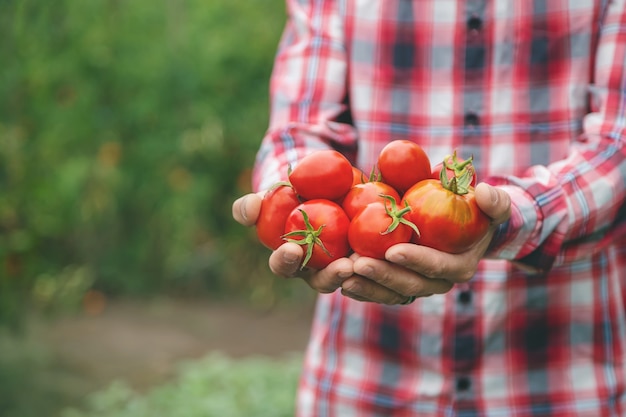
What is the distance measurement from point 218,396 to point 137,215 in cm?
228

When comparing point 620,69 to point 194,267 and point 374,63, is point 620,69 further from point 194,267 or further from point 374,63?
point 194,267

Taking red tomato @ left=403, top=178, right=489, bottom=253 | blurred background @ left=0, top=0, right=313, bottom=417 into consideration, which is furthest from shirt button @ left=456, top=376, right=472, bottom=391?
blurred background @ left=0, top=0, right=313, bottom=417

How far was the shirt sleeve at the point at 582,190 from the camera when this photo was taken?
1.41 m

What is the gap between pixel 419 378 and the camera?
5.21 ft

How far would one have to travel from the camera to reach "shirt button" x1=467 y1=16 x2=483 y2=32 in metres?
1.59

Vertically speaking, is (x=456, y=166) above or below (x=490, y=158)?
below

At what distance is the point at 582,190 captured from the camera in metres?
1.43

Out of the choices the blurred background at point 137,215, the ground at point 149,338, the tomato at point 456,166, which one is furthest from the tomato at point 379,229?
the ground at point 149,338

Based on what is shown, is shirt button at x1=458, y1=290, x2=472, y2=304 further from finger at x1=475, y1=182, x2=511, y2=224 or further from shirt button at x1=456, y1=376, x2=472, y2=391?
finger at x1=475, y1=182, x2=511, y2=224

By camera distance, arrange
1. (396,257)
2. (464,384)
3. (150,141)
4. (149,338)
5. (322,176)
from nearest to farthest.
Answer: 1. (396,257)
2. (322,176)
3. (464,384)
4. (149,338)
5. (150,141)

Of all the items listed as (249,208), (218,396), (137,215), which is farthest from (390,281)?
(137,215)

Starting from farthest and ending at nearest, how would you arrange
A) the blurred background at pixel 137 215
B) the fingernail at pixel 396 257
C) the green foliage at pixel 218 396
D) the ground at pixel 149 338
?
1. the ground at pixel 149 338
2. the blurred background at pixel 137 215
3. the green foliage at pixel 218 396
4. the fingernail at pixel 396 257

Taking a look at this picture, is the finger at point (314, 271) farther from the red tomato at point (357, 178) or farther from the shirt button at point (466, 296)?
the shirt button at point (466, 296)

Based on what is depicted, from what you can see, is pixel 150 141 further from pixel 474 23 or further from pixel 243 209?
pixel 243 209
